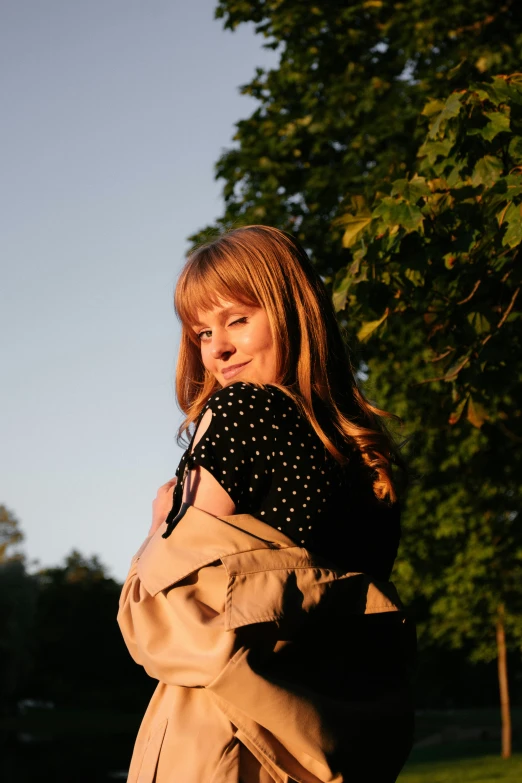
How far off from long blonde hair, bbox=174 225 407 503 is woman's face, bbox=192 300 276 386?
0.08 feet

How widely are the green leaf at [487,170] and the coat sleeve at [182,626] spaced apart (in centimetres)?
314

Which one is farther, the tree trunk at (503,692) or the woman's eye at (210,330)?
the tree trunk at (503,692)

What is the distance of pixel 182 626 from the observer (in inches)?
80.4

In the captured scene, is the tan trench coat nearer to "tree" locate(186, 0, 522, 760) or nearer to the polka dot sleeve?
the polka dot sleeve

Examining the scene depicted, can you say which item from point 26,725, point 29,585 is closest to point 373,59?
point 29,585

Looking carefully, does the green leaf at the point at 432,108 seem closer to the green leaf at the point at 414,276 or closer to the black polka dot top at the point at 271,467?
the green leaf at the point at 414,276

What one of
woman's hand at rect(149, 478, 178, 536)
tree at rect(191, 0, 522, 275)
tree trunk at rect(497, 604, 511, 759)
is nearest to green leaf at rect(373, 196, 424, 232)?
woman's hand at rect(149, 478, 178, 536)

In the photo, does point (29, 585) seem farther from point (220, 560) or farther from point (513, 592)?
point (220, 560)

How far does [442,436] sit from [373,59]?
561cm

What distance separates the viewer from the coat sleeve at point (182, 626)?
1995 millimetres

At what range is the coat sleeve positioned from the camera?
78.5 inches

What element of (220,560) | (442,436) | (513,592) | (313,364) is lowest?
(513,592)

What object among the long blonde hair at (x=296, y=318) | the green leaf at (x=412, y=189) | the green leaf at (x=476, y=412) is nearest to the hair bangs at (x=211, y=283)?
the long blonde hair at (x=296, y=318)

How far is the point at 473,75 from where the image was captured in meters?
10.4
